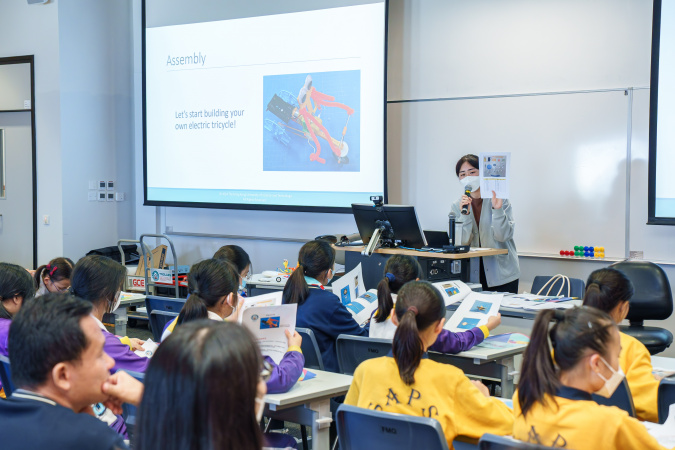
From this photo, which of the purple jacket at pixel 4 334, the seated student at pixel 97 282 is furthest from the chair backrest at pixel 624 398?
the purple jacket at pixel 4 334

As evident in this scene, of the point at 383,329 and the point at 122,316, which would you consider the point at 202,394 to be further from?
the point at 122,316

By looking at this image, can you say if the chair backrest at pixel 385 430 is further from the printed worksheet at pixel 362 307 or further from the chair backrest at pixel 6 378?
the printed worksheet at pixel 362 307

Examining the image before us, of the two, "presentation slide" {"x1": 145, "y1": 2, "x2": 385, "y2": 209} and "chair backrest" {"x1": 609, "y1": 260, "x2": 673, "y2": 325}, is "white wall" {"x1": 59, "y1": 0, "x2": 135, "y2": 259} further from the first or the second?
"chair backrest" {"x1": 609, "y1": 260, "x2": 673, "y2": 325}

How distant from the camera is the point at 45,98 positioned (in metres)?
7.20

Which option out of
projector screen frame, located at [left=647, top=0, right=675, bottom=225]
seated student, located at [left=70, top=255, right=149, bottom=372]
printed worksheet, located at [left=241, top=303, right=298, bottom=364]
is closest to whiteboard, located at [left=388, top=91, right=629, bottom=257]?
projector screen frame, located at [left=647, top=0, right=675, bottom=225]

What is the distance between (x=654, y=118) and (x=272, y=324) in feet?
11.9

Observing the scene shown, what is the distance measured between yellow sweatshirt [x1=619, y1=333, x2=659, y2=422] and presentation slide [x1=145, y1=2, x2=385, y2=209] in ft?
12.1

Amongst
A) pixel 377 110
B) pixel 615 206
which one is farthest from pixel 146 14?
pixel 615 206

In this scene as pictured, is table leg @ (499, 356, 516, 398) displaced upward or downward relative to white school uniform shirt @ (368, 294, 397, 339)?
downward

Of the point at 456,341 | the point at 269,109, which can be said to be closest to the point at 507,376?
the point at 456,341

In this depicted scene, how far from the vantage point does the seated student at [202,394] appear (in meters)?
0.95

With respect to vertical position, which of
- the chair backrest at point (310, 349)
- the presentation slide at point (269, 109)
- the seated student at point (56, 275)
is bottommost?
the chair backrest at point (310, 349)

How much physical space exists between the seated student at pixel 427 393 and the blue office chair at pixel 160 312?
5.46ft

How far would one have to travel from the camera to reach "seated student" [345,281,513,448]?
2031mm
